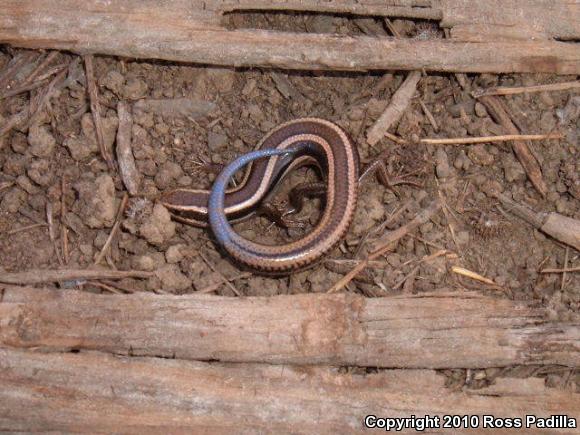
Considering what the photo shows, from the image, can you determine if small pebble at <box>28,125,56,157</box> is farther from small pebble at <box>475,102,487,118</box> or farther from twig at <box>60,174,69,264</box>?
small pebble at <box>475,102,487,118</box>

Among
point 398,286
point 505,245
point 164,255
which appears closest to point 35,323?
point 164,255

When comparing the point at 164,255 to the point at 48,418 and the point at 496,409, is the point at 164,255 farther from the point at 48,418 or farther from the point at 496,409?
the point at 496,409

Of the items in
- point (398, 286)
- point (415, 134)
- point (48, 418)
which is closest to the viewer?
point (48, 418)

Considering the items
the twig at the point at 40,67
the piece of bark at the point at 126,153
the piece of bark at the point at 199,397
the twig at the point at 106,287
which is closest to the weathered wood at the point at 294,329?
the piece of bark at the point at 199,397

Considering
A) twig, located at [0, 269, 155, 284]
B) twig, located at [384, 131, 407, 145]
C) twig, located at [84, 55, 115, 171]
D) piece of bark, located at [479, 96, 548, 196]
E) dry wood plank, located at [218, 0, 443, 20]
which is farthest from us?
twig, located at [384, 131, 407, 145]

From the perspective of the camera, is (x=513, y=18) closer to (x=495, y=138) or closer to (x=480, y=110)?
(x=480, y=110)
